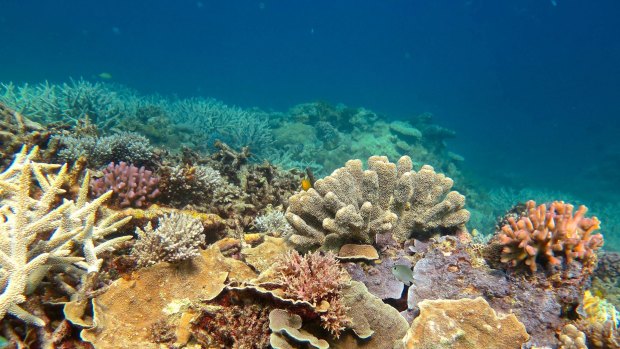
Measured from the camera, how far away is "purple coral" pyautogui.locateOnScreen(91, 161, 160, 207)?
4.53m

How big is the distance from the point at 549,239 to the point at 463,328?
4.52 feet

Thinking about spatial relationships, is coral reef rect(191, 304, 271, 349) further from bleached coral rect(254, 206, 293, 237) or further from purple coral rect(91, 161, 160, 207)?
purple coral rect(91, 161, 160, 207)

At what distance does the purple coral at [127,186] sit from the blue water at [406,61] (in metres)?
31.0

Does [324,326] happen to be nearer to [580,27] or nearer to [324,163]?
[324,163]

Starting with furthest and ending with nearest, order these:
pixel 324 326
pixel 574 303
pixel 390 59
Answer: pixel 390 59 < pixel 574 303 < pixel 324 326

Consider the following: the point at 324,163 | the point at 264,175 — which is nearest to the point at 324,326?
the point at 264,175

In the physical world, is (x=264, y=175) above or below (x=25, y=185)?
above

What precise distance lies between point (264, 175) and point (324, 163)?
9.04m

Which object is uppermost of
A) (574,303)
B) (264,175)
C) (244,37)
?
(244,37)

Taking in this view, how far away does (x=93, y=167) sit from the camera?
5984 millimetres

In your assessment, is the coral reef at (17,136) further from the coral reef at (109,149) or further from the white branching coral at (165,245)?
the white branching coral at (165,245)

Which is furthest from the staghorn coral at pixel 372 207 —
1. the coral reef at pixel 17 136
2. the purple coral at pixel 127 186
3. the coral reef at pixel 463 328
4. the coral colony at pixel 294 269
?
the coral reef at pixel 17 136

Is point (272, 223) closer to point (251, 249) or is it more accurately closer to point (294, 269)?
point (251, 249)

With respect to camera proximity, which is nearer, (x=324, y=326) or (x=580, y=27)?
(x=324, y=326)
